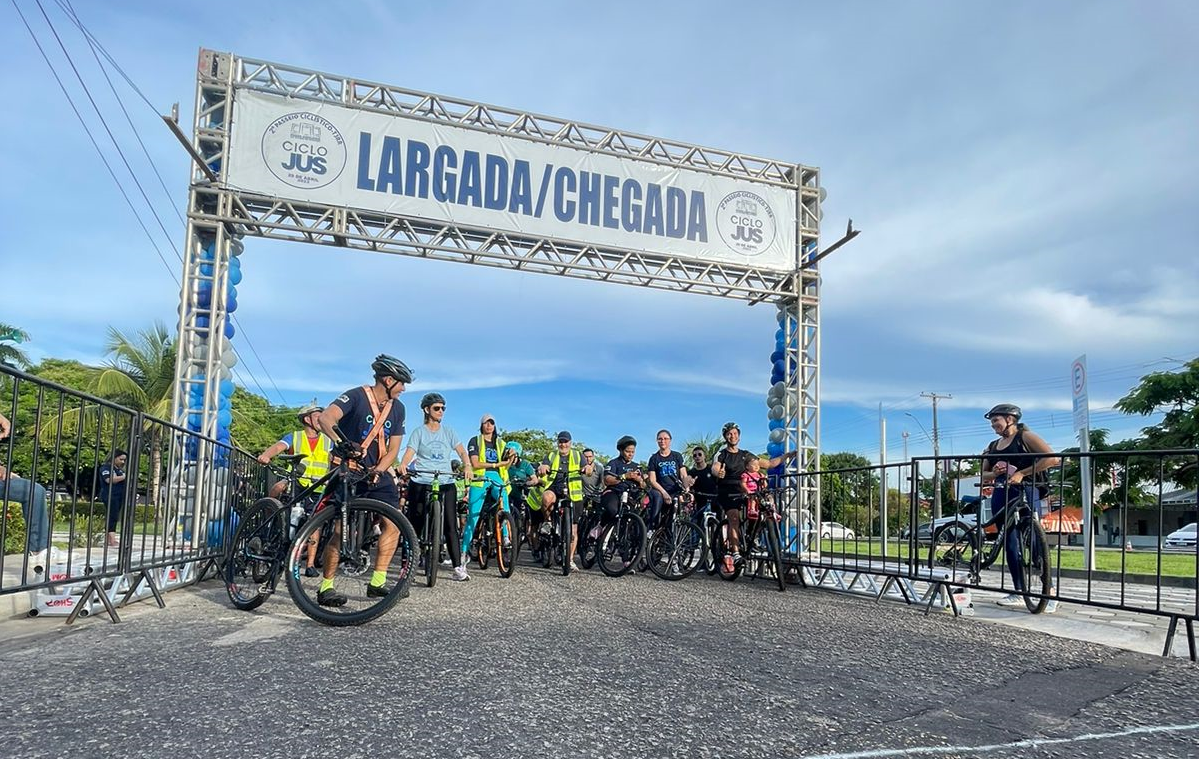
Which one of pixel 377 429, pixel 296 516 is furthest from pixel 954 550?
pixel 296 516

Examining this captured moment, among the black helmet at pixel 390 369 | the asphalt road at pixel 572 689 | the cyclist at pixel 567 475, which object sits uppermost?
the black helmet at pixel 390 369

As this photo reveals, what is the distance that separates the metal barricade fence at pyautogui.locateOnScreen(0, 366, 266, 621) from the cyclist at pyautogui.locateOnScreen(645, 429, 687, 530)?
5016 mm

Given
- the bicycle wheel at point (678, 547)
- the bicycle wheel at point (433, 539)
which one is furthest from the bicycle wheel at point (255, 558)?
the bicycle wheel at point (678, 547)

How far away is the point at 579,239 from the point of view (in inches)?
496

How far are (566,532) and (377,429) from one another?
389 centimetres

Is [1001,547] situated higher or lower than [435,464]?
lower

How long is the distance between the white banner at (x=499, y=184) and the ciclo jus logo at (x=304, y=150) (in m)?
0.01

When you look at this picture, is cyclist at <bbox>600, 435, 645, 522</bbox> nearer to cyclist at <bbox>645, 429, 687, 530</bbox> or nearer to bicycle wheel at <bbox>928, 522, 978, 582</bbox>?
cyclist at <bbox>645, 429, 687, 530</bbox>

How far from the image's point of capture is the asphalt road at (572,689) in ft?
8.94

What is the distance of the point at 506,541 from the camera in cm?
852

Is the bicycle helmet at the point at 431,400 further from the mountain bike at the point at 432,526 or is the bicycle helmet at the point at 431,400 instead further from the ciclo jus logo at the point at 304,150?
the ciclo jus logo at the point at 304,150

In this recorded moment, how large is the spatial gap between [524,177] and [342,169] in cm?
272

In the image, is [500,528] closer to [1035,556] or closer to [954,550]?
[954,550]

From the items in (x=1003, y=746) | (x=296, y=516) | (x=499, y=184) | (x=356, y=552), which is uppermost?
(x=499, y=184)
